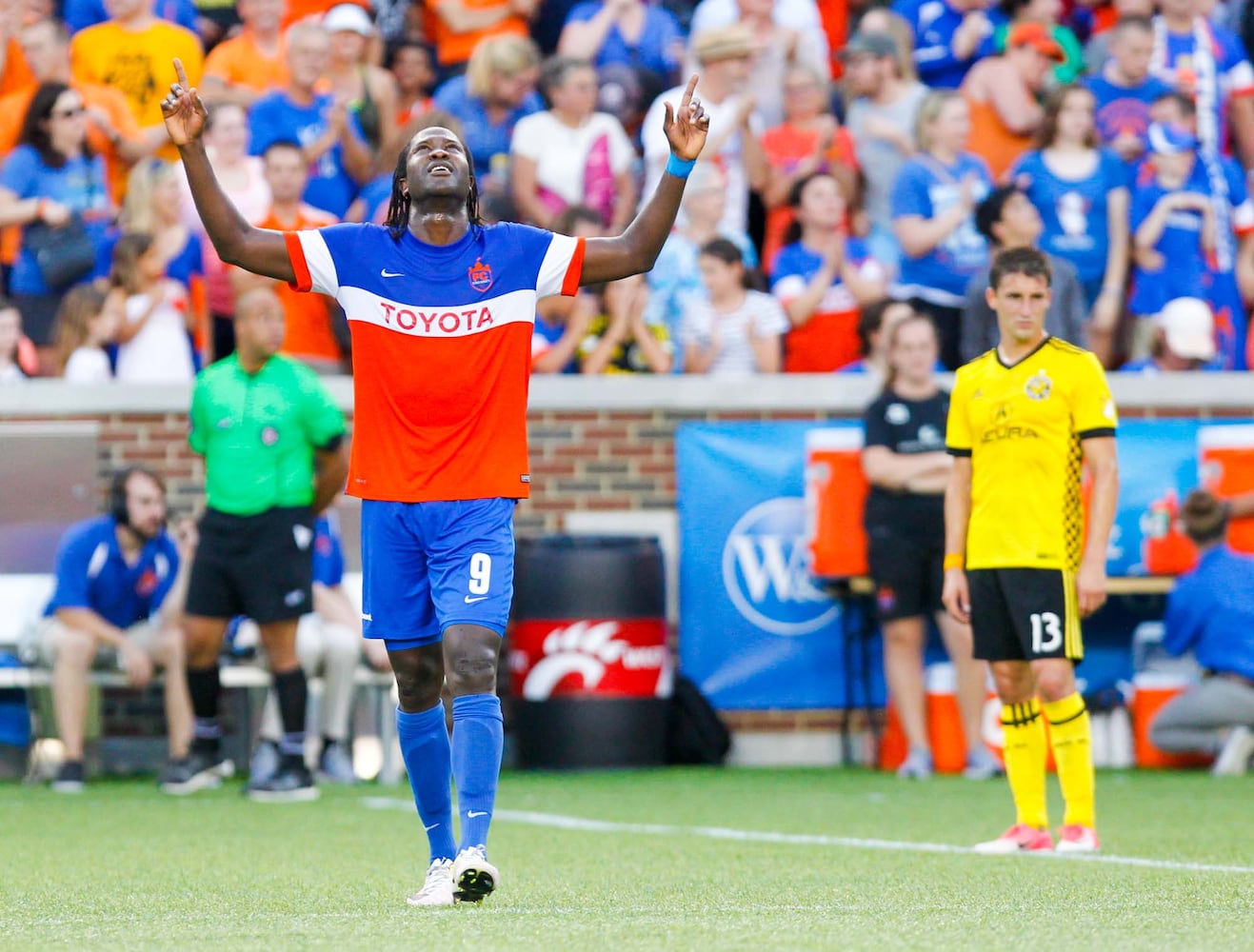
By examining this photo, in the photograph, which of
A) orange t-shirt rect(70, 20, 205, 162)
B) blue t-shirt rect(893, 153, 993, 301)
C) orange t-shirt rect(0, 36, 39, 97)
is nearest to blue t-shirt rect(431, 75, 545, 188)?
orange t-shirt rect(70, 20, 205, 162)

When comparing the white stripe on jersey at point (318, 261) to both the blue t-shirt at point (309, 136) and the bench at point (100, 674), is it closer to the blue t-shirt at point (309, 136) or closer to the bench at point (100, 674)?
the bench at point (100, 674)

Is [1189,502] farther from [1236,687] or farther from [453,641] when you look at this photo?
[453,641]

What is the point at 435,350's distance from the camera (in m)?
5.96

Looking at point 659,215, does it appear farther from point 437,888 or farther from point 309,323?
point 309,323

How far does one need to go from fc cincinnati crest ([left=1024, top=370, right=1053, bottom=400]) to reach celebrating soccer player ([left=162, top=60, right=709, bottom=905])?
87.9 inches

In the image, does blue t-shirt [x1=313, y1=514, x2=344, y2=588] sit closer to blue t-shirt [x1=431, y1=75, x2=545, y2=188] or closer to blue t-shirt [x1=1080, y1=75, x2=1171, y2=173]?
blue t-shirt [x1=431, y1=75, x2=545, y2=188]

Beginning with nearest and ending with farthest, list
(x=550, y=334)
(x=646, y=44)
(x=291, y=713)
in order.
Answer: (x=291, y=713), (x=550, y=334), (x=646, y=44)

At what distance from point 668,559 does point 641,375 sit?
109 centimetres

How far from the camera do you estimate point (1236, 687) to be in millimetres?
11789

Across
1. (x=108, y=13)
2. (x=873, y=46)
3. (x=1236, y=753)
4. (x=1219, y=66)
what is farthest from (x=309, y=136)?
(x=1236, y=753)

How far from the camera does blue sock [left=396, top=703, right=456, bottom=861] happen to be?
6086 millimetres

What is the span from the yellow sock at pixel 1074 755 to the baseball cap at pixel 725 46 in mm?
6694

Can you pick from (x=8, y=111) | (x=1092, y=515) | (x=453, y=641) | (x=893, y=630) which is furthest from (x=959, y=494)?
(x=8, y=111)

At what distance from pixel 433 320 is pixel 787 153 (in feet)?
26.9
